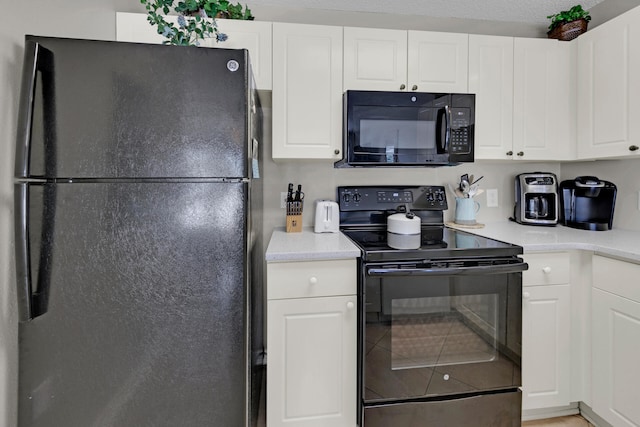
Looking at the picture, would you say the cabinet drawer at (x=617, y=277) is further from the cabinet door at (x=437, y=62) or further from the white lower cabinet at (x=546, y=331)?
the cabinet door at (x=437, y=62)

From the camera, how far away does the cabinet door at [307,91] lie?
5.65ft

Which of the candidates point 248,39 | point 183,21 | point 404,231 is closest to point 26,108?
point 183,21

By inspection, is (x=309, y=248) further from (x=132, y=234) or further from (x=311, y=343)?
(x=132, y=234)

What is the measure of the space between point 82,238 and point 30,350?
1.32 feet

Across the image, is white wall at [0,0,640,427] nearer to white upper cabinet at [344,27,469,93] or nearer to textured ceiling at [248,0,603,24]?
textured ceiling at [248,0,603,24]

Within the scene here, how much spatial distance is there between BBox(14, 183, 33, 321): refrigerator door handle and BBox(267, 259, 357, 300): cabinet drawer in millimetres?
807

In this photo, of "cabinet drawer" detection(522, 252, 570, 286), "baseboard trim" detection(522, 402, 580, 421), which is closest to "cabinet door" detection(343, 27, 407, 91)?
"cabinet drawer" detection(522, 252, 570, 286)

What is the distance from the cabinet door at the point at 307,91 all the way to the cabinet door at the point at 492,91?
0.85 metres

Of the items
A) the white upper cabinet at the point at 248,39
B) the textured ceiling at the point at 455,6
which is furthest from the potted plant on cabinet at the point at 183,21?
the textured ceiling at the point at 455,6

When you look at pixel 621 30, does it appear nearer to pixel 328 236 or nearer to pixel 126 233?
pixel 328 236

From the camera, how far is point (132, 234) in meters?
1.05

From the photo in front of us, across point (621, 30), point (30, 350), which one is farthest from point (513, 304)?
point (30, 350)

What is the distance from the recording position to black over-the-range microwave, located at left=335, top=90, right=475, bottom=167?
1.70 metres

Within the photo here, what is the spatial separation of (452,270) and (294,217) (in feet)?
3.07
